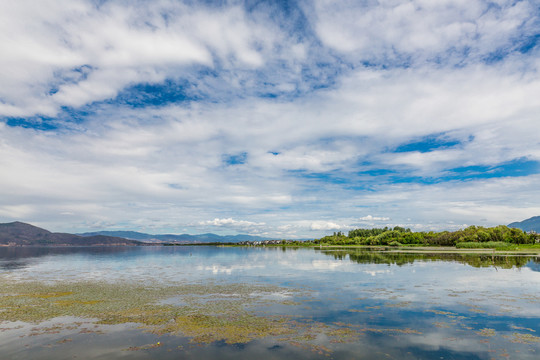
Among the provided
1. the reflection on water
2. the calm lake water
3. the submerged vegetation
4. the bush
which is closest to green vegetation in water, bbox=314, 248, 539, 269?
the reflection on water

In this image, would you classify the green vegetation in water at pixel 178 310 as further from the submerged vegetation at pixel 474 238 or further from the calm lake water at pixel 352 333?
the submerged vegetation at pixel 474 238

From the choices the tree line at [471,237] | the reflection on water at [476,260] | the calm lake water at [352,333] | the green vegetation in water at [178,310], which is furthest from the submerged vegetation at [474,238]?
the green vegetation in water at [178,310]

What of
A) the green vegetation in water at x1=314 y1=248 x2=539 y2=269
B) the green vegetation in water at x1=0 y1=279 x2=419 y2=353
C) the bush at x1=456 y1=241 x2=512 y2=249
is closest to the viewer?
the green vegetation in water at x1=0 y1=279 x2=419 y2=353

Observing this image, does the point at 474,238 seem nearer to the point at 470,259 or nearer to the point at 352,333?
the point at 470,259

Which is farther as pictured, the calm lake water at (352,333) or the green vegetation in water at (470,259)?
the green vegetation in water at (470,259)

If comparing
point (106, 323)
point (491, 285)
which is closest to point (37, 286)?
point (106, 323)

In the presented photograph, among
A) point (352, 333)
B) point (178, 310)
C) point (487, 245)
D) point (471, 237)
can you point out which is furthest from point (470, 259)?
point (471, 237)

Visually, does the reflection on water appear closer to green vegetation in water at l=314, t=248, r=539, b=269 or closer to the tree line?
green vegetation in water at l=314, t=248, r=539, b=269

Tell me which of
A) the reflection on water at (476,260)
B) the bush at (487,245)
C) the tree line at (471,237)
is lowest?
the reflection on water at (476,260)

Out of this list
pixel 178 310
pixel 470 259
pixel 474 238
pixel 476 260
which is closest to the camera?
pixel 178 310

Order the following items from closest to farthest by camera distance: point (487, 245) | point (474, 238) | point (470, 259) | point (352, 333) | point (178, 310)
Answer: point (352, 333)
point (178, 310)
point (470, 259)
point (487, 245)
point (474, 238)

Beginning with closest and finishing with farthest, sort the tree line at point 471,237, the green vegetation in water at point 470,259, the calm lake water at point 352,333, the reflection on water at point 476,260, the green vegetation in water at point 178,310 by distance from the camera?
the calm lake water at point 352,333, the green vegetation in water at point 178,310, the reflection on water at point 476,260, the green vegetation in water at point 470,259, the tree line at point 471,237

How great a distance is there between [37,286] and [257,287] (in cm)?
2515

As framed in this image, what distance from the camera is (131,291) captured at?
31469 mm
